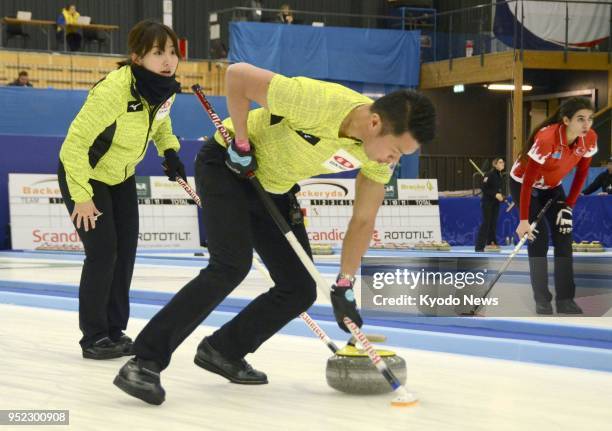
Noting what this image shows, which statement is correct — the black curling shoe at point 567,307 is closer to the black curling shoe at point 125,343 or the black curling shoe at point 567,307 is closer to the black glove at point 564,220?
the black glove at point 564,220

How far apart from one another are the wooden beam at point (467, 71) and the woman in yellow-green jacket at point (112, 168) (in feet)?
53.5

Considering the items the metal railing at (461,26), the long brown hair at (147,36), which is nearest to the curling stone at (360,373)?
the long brown hair at (147,36)

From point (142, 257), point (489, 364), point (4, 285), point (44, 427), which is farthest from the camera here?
point (142, 257)

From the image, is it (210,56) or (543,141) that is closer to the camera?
(543,141)

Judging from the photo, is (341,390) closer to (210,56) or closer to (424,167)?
(210,56)

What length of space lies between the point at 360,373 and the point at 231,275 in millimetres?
590

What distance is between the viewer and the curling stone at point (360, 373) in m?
3.52

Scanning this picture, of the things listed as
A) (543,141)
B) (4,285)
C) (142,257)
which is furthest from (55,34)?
(543,141)

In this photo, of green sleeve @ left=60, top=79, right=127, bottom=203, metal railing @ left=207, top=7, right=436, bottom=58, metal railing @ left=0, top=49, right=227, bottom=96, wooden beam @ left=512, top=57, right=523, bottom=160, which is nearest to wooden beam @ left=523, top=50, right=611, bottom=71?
wooden beam @ left=512, top=57, right=523, bottom=160

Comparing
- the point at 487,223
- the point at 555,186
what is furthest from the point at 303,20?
the point at 555,186

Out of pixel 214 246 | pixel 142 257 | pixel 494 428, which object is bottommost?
pixel 142 257

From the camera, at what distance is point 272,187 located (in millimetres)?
3557

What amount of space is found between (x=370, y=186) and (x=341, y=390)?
2.48ft

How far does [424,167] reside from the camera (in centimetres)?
2230
